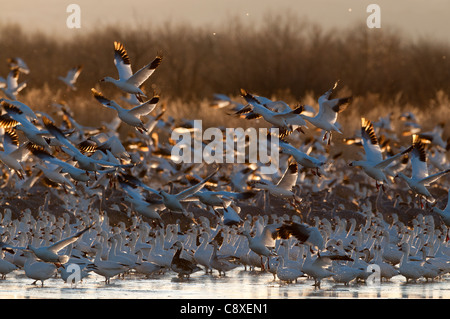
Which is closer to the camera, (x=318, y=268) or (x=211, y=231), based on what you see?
(x=318, y=268)

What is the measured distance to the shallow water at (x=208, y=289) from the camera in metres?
11.9

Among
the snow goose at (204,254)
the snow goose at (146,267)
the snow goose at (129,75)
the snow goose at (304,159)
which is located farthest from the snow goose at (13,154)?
the snow goose at (304,159)

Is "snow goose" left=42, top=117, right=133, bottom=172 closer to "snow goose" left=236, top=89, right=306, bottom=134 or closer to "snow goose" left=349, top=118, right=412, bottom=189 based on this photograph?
"snow goose" left=236, top=89, right=306, bottom=134

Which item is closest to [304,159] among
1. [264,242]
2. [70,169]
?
[264,242]

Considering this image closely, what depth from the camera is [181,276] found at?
44.6 feet

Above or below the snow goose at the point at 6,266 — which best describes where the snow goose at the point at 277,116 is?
above

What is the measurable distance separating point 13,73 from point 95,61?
11498 mm

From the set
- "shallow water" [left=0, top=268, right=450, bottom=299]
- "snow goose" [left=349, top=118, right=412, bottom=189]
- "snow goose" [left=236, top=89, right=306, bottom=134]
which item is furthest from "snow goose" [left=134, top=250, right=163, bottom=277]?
"snow goose" [left=349, top=118, right=412, bottom=189]

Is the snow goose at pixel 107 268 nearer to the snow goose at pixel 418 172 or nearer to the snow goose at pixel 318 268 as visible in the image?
the snow goose at pixel 318 268

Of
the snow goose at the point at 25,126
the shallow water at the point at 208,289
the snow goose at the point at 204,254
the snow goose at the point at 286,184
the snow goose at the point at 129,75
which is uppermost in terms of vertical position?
the snow goose at the point at 129,75

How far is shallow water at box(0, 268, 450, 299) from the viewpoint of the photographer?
467 inches

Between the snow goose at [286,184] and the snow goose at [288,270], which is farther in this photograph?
the snow goose at [286,184]

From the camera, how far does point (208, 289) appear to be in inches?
495

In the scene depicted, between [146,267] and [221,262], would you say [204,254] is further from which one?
[146,267]
